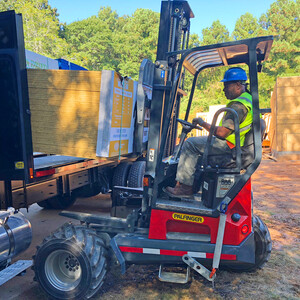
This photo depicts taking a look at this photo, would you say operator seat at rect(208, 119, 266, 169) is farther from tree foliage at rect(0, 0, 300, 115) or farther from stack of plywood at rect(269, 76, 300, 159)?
tree foliage at rect(0, 0, 300, 115)

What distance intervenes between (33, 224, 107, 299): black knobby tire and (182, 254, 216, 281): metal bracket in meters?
0.82

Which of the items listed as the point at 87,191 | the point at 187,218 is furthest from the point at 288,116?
the point at 187,218

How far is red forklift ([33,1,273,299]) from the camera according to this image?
3.15 metres

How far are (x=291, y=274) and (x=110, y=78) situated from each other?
3.18 meters

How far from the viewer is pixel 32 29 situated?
27562 mm

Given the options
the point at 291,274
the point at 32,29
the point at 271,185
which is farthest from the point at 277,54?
the point at 291,274

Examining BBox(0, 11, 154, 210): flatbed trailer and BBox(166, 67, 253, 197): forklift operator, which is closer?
BBox(166, 67, 253, 197): forklift operator

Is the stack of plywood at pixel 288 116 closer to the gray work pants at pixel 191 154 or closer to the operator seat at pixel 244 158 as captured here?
the operator seat at pixel 244 158

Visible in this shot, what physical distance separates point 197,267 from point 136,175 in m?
2.82

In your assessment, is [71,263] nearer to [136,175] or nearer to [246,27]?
[136,175]

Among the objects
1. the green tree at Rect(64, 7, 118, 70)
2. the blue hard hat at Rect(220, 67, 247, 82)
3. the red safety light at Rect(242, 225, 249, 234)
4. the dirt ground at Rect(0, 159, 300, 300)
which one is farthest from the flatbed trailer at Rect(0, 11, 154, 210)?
the green tree at Rect(64, 7, 118, 70)

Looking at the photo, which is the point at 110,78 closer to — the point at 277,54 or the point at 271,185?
the point at 271,185

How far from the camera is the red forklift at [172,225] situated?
10.3 feet

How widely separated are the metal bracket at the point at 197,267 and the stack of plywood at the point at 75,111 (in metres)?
1.44
